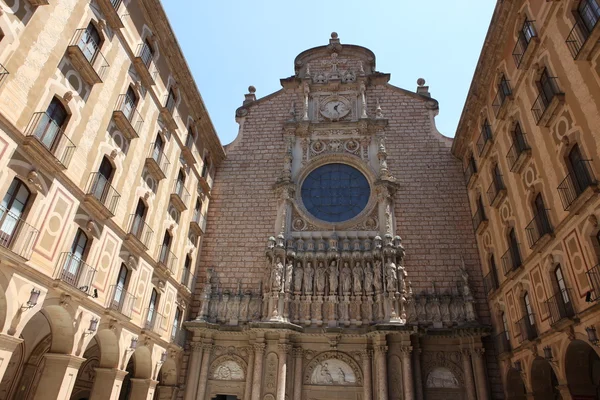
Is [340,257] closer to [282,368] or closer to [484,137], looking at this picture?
[282,368]

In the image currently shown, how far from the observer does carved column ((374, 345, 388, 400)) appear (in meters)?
16.0

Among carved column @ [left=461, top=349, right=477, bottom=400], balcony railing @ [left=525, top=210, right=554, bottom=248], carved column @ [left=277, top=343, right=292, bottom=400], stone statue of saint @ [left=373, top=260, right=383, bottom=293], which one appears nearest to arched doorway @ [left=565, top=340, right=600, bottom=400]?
balcony railing @ [left=525, top=210, right=554, bottom=248]

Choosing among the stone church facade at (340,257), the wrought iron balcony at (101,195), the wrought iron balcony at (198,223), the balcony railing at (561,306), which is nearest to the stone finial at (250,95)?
the stone church facade at (340,257)

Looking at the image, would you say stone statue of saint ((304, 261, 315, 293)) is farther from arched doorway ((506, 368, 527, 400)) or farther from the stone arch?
arched doorway ((506, 368, 527, 400))

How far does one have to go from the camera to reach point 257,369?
661 inches

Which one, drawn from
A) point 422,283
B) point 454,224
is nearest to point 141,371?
point 422,283

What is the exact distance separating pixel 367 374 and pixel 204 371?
6627 millimetres

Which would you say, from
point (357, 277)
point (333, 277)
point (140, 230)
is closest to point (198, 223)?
point (140, 230)

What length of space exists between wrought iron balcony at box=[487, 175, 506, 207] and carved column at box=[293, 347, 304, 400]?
976cm

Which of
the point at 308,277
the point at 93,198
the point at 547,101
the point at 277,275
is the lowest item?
the point at 93,198

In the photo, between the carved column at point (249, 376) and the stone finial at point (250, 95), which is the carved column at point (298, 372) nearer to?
the carved column at point (249, 376)

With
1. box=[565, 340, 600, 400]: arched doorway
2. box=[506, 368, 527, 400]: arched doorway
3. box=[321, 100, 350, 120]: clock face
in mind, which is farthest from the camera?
box=[321, 100, 350, 120]: clock face

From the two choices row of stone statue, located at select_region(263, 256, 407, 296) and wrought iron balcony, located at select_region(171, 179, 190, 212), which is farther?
row of stone statue, located at select_region(263, 256, 407, 296)

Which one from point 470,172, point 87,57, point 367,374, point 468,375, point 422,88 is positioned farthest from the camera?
point 422,88
